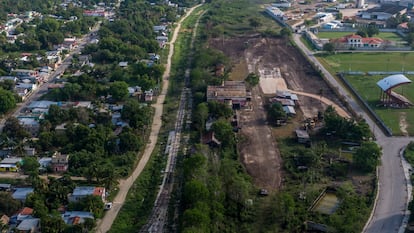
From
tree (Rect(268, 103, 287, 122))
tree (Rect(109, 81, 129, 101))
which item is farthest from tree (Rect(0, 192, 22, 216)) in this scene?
tree (Rect(268, 103, 287, 122))

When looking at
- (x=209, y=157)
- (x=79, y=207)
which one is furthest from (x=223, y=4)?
(x=79, y=207)

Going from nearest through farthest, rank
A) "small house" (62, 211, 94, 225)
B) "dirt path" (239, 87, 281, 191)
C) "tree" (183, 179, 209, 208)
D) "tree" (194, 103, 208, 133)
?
1. "small house" (62, 211, 94, 225)
2. "tree" (183, 179, 209, 208)
3. "dirt path" (239, 87, 281, 191)
4. "tree" (194, 103, 208, 133)

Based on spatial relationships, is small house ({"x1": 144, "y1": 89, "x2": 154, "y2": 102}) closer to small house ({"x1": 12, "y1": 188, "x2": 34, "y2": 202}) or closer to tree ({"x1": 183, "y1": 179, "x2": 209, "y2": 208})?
small house ({"x1": 12, "y1": 188, "x2": 34, "y2": 202})

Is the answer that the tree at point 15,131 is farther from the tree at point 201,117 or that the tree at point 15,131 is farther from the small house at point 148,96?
the tree at point 201,117

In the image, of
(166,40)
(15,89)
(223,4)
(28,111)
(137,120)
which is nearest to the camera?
(137,120)

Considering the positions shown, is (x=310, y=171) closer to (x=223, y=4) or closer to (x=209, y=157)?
(x=209, y=157)
